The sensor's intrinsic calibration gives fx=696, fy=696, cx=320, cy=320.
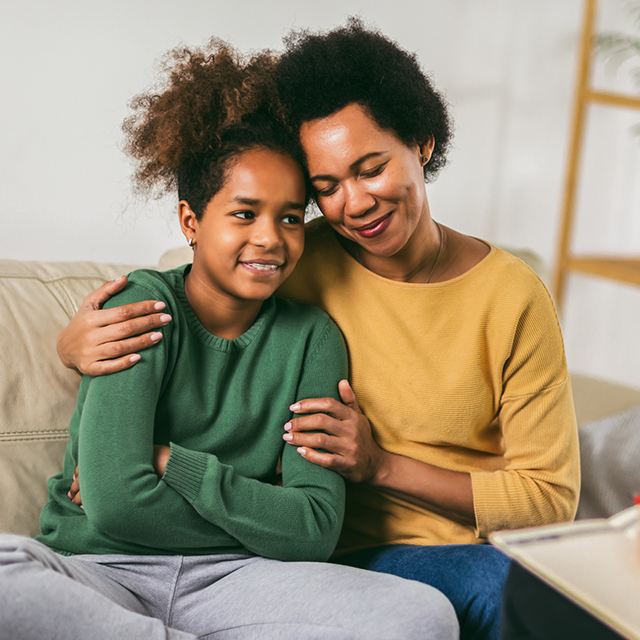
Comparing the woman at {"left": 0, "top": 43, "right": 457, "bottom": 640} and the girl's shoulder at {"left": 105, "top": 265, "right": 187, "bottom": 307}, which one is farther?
the girl's shoulder at {"left": 105, "top": 265, "right": 187, "bottom": 307}

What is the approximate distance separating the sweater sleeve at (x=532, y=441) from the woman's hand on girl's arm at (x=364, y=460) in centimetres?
4

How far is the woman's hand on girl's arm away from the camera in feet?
3.42

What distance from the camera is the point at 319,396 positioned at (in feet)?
3.59

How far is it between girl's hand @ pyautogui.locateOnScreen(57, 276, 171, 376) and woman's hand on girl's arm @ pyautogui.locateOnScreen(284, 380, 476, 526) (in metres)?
0.25

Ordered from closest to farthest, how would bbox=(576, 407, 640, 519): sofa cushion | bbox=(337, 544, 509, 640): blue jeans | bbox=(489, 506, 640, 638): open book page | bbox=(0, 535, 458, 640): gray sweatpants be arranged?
bbox=(489, 506, 640, 638): open book page
bbox=(0, 535, 458, 640): gray sweatpants
bbox=(337, 544, 509, 640): blue jeans
bbox=(576, 407, 640, 519): sofa cushion

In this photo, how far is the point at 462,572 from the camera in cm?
104

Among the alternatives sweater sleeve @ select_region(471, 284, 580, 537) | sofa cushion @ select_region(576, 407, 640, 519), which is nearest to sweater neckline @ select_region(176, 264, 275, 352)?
sweater sleeve @ select_region(471, 284, 580, 537)

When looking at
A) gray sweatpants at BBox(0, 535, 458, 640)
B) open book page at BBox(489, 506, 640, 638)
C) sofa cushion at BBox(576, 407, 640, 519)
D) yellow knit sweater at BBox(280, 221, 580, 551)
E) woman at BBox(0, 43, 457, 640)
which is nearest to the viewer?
open book page at BBox(489, 506, 640, 638)

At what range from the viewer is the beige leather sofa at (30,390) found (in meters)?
1.12

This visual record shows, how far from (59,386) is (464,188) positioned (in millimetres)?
1584

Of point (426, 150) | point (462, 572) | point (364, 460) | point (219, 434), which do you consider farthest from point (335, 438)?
point (426, 150)

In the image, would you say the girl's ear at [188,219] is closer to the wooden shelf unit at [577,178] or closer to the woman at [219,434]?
the woman at [219,434]

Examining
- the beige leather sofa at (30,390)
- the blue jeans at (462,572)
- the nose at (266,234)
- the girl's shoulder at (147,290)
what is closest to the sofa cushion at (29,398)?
the beige leather sofa at (30,390)

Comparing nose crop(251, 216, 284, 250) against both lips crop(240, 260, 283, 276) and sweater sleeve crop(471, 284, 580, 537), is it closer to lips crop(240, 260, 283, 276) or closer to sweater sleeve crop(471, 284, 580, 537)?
lips crop(240, 260, 283, 276)
